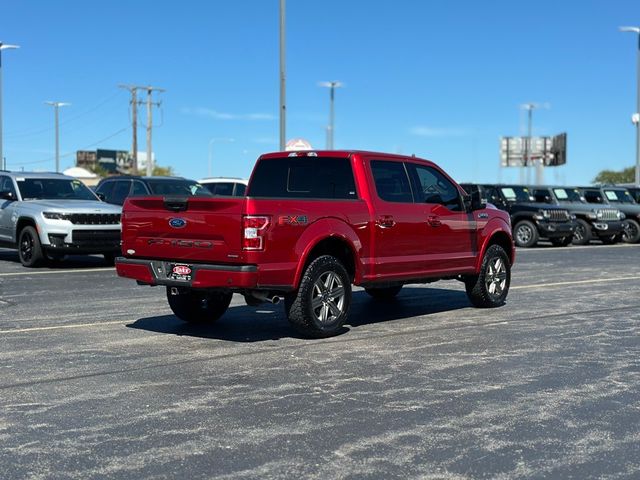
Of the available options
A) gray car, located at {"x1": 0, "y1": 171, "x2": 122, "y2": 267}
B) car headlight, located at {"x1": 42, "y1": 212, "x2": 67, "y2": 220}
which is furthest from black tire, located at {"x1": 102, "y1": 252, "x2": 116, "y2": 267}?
car headlight, located at {"x1": 42, "y1": 212, "x2": 67, "y2": 220}

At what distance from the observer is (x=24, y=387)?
6.14m

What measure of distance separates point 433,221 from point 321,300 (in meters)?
2.11

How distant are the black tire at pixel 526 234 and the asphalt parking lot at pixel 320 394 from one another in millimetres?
14734

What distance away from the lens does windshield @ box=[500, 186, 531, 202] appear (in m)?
26.6

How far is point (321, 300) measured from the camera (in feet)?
27.1

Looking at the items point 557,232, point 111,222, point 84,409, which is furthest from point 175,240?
point 557,232

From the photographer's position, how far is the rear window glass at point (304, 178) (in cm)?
905

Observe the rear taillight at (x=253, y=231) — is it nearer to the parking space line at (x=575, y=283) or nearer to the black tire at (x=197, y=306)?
the black tire at (x=197, y=306)

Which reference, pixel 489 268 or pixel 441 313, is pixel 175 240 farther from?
pixel 489 268

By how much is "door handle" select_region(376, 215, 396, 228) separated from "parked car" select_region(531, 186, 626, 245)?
61.4 feet

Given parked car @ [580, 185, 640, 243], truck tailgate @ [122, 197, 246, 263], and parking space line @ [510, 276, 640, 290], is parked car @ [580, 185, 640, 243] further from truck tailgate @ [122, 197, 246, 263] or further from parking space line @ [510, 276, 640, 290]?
truck tailgate @ [122, 197, 246, 263]

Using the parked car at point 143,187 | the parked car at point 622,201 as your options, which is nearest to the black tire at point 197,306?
the parked car at point 143,187

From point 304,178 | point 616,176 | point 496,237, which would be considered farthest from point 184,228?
point 616,176

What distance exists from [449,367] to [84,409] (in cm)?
297
